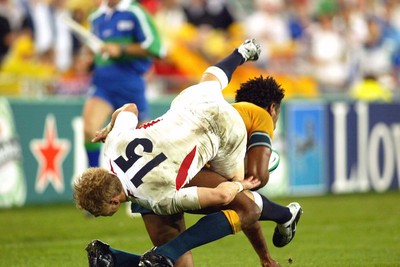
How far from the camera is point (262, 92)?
7848 mm

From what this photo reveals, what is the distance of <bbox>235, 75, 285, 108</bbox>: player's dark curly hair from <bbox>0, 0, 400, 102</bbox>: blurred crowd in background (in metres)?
5.92

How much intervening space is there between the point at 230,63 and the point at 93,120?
4.62 m

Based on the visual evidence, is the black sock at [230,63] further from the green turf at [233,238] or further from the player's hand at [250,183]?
the green turf at [233,238]

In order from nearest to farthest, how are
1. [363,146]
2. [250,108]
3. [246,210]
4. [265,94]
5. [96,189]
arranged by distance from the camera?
[96,189], [246,210], [250,108], [265,94], [363,146]

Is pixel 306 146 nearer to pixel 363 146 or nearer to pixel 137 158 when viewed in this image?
pixel 363 146

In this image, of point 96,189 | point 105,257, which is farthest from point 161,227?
point 96,189

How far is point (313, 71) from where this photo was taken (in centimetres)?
1945

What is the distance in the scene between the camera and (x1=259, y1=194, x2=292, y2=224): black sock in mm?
7547

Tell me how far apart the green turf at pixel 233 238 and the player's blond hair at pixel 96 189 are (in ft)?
6.08

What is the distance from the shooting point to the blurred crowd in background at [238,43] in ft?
51.2

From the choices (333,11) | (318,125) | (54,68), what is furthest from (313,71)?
(54,68)

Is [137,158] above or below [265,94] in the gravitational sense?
below

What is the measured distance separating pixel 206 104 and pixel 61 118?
696 centimetres

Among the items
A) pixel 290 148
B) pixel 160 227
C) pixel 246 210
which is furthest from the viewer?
pixel 290 148
